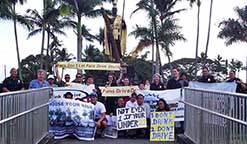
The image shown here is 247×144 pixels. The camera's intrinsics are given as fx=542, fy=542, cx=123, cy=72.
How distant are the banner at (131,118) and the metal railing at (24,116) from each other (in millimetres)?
2301

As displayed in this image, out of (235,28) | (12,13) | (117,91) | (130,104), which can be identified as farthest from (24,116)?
(235,28)

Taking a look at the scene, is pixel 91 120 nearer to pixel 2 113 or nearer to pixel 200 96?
pixel 200 96

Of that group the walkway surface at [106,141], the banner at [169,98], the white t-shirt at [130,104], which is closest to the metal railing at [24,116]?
the walkway surface at [106,141]

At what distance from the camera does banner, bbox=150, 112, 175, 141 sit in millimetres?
14336

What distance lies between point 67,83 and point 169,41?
30.1 m

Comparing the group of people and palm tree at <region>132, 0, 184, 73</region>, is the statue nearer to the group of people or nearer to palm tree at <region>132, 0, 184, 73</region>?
the group of people

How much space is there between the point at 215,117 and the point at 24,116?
11.3 feet

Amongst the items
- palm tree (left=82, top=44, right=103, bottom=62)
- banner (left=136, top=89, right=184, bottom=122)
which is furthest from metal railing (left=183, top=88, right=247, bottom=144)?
palm tree (left=82, top=44, right=103, bottom=62)

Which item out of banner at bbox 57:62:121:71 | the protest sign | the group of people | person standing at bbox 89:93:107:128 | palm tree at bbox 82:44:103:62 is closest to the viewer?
the group of people

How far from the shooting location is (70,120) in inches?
566

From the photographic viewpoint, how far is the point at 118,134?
1527 centimetres

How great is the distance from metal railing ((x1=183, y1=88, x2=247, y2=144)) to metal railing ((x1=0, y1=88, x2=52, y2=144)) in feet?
11.1

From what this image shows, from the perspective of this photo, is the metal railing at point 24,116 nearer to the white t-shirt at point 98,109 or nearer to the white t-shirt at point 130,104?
the white t-shirt at point 98,109

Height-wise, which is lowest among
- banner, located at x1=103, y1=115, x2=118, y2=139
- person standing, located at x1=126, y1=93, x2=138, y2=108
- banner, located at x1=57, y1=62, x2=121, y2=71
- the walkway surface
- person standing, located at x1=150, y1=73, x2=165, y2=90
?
the walkway surface
